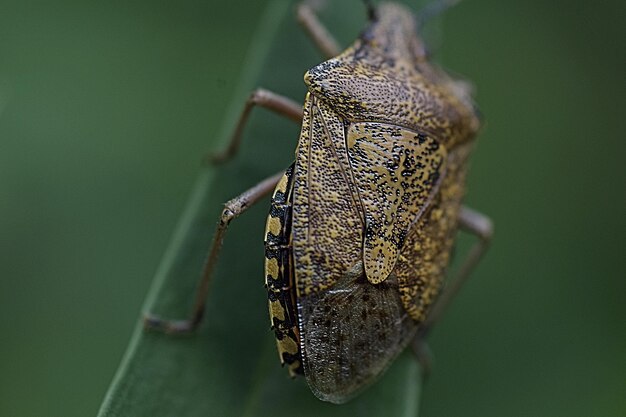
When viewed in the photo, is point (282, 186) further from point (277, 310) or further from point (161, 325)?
point (161, 325)

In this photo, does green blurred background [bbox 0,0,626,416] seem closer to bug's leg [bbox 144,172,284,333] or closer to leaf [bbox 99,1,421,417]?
leaf [bbox 99,1,421,417]

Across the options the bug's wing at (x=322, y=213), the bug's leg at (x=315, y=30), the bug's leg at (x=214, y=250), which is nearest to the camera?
the bug's wing at (x=322, y=213)

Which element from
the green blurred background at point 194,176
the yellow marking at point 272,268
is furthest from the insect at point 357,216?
the green blurred background at point 194,176

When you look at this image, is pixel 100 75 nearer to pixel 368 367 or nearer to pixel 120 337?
pixel 120 337

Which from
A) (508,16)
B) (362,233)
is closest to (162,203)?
(362,233)

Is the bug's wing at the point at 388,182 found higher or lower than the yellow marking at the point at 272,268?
higher

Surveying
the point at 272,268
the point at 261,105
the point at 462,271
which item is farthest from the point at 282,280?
the point at 462,271

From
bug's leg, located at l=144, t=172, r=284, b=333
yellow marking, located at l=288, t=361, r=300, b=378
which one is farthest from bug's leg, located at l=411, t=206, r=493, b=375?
bug's leg, located at l=144, t=172, r=284, b=333

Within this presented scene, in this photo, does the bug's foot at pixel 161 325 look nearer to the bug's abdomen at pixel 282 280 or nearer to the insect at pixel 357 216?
the insect at pixel 357 216
